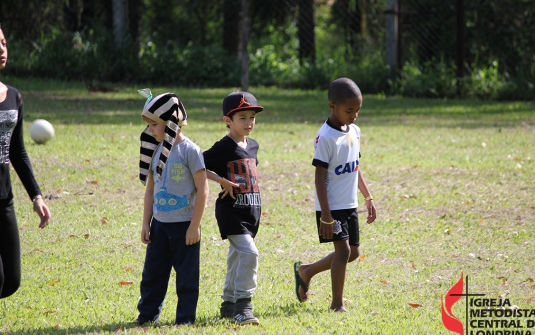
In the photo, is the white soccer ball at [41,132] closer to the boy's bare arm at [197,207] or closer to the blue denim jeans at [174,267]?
the blue denim jeans at [174,267]

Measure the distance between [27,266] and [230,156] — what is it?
2.24 metres

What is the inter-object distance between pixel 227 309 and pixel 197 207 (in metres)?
0.78

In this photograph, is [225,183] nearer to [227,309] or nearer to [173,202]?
[173,202]

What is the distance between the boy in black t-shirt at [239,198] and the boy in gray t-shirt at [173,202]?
231mm

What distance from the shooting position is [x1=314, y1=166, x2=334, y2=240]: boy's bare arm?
14.5 ft

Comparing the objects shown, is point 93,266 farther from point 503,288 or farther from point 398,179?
point 398,179

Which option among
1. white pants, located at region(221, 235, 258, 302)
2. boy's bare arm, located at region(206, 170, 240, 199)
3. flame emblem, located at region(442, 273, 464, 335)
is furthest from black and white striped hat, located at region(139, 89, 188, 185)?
flame emblem, located at region(442, 273, 464, 335)

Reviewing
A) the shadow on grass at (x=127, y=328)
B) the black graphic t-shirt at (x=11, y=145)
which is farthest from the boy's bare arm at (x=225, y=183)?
the black graphic t-shirt at (x=11, y=145)

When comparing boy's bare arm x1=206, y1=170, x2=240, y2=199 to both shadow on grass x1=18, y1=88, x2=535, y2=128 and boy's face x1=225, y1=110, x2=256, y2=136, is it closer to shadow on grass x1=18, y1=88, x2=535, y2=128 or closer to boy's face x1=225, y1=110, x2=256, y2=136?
boy's face x1=225, y1=110, x2=256, y2=136

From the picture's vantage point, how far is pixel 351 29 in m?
20.2

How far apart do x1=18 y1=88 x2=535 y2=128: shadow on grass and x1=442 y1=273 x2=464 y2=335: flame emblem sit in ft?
25.8

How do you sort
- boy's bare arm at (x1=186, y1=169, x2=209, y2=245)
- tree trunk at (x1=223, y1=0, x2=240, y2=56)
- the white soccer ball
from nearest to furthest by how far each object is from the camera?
boy's bare arm at (x1=186, y1=169, x2=209, y2=245) < the white soccer ball < tree trunk at (x1=223, y1=0, x2=240, y2=56)

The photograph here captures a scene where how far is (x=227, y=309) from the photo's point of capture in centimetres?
445

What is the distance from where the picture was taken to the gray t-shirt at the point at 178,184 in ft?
13.4
